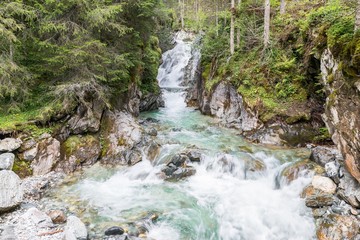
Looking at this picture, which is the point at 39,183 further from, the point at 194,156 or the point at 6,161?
the point at 194,156

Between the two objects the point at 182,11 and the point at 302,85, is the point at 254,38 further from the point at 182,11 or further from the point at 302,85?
the point at 182,11

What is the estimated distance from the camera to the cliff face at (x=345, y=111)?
6.16m

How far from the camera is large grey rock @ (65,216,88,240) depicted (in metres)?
5.74

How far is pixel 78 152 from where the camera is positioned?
32.2 ft

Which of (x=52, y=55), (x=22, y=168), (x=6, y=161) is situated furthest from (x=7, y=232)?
(x=52, y=55)

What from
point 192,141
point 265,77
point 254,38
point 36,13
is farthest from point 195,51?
point 36,13

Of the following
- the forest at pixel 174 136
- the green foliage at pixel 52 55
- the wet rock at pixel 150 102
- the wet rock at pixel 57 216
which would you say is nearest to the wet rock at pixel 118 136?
the forest at pixel 174 136

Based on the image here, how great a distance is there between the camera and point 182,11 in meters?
37.8

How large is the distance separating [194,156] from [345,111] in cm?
530

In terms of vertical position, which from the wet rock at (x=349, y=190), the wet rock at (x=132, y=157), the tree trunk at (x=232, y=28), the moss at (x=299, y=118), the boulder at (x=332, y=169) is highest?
Result: the tree trunk at (x=232, y=28)

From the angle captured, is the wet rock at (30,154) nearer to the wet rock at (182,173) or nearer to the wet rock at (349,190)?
the wet rock at (182,173)

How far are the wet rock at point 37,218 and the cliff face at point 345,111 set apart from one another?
807cm

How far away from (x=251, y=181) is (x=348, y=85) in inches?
170

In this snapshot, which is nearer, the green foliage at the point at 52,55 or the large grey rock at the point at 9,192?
the large grey rock at the point at 9,192
